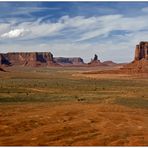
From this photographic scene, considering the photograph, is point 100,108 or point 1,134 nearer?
point 1,134

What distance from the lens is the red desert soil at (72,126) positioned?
16562 mm

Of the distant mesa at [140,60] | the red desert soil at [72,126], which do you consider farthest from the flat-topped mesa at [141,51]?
the red desert soil at [72,126]

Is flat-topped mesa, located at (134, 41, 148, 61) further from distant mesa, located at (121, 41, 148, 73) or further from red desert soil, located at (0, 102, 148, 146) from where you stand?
red desert soil, located at (0, 102, 148, 146)

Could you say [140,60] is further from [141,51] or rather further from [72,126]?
[72,126]

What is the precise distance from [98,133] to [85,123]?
3.00 m

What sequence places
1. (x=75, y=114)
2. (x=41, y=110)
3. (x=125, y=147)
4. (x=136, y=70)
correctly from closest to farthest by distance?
(x=125, y=147) → (x=75, y=114) → (x=41, y=110) → (x=136, y=70)

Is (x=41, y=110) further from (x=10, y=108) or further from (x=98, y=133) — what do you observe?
(x=98, y=133)

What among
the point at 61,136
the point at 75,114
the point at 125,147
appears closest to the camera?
the point at 125,147

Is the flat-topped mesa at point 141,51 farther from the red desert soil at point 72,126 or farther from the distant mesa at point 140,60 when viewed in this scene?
the red desert soil at point 72,126

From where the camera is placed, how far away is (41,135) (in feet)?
58.1

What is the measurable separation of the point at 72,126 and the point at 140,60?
108m

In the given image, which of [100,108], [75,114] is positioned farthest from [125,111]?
[75,114]

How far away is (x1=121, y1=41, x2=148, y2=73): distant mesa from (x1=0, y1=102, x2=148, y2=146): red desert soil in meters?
82.5

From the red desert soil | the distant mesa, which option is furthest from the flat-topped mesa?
the red desert soil
